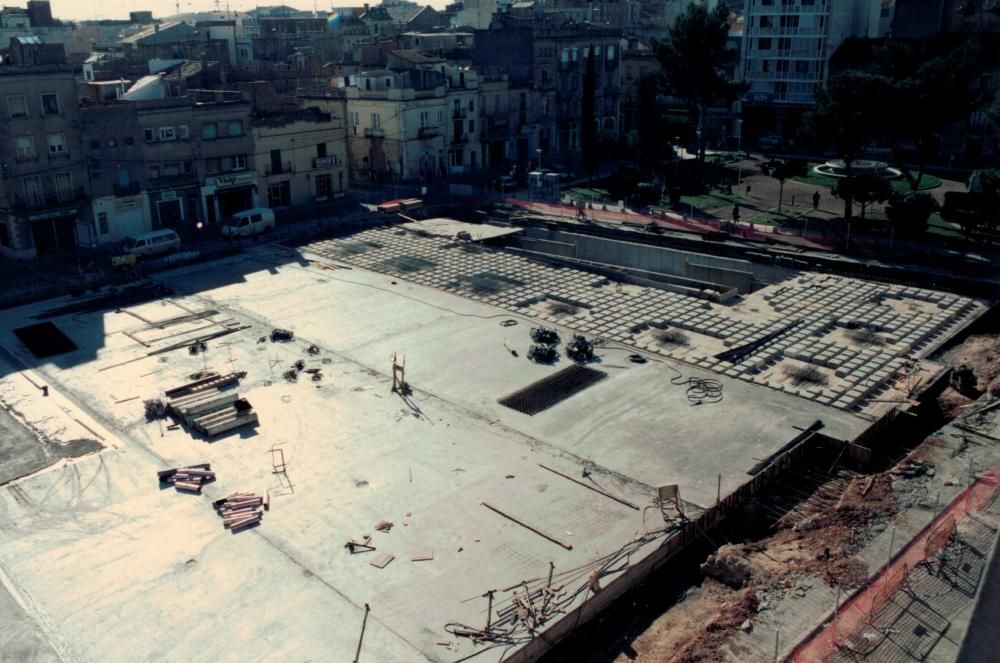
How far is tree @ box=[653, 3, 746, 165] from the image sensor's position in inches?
2498

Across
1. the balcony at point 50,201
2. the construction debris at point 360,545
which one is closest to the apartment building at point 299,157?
the balcony at point 50,201

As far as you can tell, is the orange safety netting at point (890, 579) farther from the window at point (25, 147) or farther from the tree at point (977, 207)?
the window at point (25, 147)

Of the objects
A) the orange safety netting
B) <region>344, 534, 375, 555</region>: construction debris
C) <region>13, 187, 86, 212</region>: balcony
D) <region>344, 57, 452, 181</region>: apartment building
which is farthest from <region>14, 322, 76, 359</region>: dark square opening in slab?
<region>344, 57, 452, 181</region>: apartment building

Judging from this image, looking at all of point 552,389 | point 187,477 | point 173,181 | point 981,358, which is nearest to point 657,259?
point 981,358

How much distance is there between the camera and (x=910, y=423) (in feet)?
90.2

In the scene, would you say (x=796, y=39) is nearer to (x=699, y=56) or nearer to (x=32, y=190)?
(x=699, y=56)

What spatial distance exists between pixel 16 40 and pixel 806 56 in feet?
200

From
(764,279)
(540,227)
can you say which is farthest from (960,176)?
(540,227)

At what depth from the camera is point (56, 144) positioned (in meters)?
46.8

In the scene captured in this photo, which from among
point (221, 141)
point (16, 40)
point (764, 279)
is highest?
point (16, 40)

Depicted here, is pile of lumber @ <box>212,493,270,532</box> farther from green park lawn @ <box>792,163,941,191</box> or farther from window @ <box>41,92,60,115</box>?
green park lawn @ <box>792,163,941,191</box>

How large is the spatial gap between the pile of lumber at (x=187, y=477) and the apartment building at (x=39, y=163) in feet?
90.2

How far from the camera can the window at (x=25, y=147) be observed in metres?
45.3

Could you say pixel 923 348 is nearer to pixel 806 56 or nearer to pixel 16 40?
pixel 16 40
